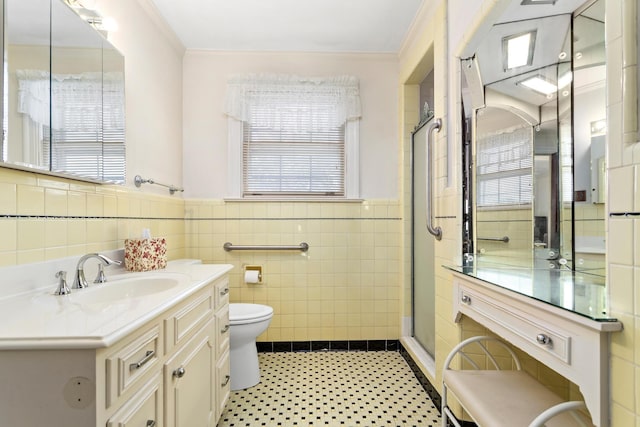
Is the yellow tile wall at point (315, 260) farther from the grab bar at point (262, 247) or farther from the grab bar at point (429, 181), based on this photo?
the grab bar at point (429, 181)

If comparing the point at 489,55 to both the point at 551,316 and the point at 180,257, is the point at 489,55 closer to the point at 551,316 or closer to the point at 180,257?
the point at 551,316

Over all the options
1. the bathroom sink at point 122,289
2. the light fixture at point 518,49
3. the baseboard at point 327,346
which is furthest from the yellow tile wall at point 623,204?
the baseboard at point 327,346

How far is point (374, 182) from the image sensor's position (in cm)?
278

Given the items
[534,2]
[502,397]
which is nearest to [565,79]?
[534,2]

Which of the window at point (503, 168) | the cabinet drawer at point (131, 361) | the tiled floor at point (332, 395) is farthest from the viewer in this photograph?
the tiled floor at point (332, 395)

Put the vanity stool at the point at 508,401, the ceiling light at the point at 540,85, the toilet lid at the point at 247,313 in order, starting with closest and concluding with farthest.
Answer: the vanity stool at the point at 508,401 < the ceiling light at the point at 540,85 < the toilet lid at the point at 247,313

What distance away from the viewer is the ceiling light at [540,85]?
154 centimetres

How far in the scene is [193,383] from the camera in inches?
53.2

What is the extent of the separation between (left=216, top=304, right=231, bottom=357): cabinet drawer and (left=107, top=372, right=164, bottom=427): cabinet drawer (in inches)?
23.6

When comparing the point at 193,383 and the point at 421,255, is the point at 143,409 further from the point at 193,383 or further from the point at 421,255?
the point at 421,255

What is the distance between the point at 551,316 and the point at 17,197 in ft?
5.61

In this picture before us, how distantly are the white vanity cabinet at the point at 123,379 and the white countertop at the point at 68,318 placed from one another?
0.06 feet

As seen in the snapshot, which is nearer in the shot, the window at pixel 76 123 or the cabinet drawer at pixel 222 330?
the window at pixel 76 123

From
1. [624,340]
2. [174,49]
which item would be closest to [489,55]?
[624,340]
